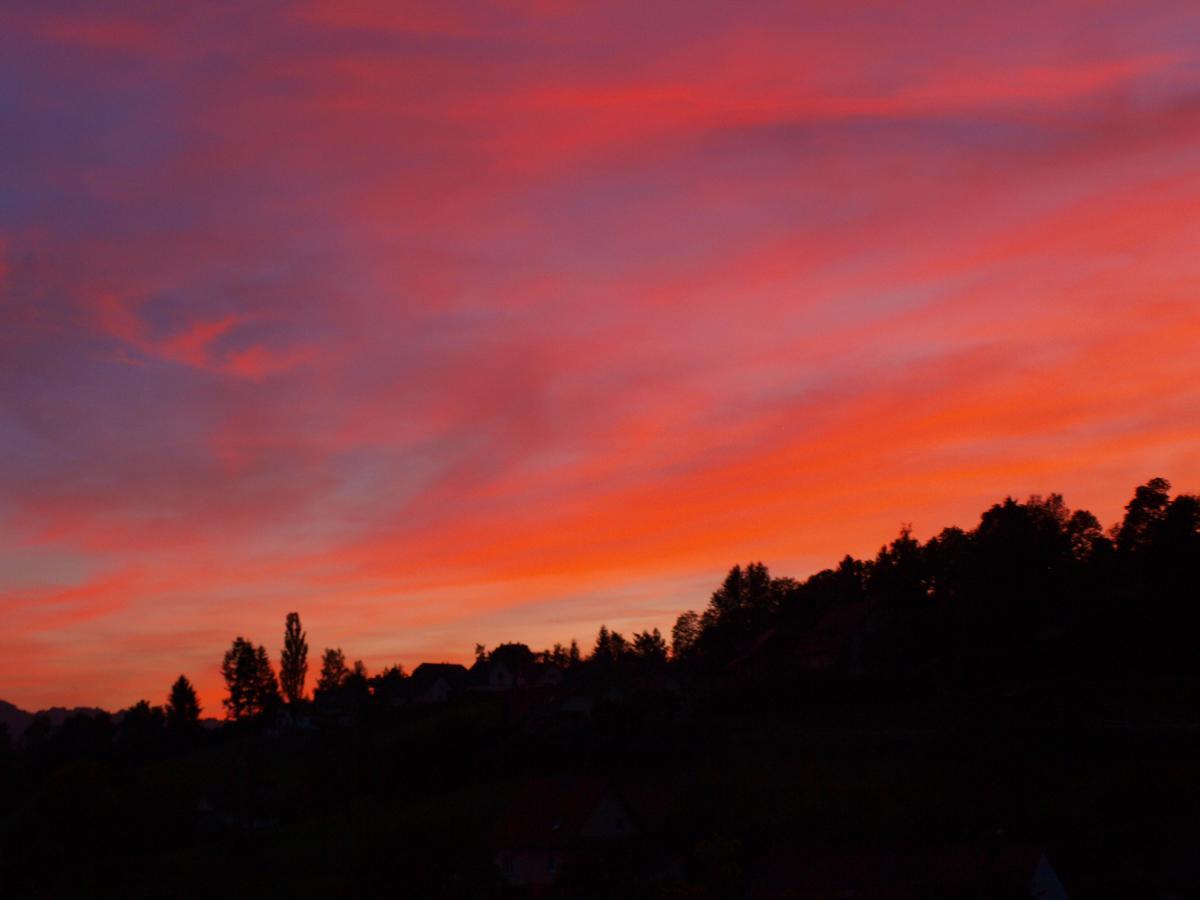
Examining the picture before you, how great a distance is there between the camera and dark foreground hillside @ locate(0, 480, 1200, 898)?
56.1 meters

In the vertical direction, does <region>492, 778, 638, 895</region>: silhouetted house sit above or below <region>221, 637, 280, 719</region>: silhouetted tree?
below

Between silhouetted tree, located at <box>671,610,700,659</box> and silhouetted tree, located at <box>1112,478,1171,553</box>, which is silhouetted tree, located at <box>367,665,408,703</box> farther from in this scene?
silhouetted tree, located at <box>1112,478,1171,553</box>

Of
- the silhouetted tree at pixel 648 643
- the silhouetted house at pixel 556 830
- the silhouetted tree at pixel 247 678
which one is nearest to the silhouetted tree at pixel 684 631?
the silhouetted tree at pixel 648 643

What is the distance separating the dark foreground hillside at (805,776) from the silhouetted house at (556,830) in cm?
17

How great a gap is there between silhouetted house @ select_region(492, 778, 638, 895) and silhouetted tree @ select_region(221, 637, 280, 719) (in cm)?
11852

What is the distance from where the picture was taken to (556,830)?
64.6 metres

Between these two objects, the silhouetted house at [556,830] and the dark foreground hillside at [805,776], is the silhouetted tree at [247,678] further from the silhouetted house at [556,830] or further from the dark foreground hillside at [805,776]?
the silhouetted house at [556,830]

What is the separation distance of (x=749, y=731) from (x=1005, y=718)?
16568mm

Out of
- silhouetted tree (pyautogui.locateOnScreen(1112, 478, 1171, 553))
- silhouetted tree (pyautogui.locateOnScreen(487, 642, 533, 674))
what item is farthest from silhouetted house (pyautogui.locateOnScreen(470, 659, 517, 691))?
silhouetted tree (pyautogui.locateOnScreen(1112, 478, 1171, 553))

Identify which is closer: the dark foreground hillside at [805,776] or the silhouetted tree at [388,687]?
the dark foreground hillside at [805,776]

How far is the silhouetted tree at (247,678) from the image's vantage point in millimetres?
176625

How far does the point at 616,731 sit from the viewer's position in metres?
80.1

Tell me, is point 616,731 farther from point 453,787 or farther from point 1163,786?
point 1163,786

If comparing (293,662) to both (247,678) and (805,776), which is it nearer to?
(247,678)
